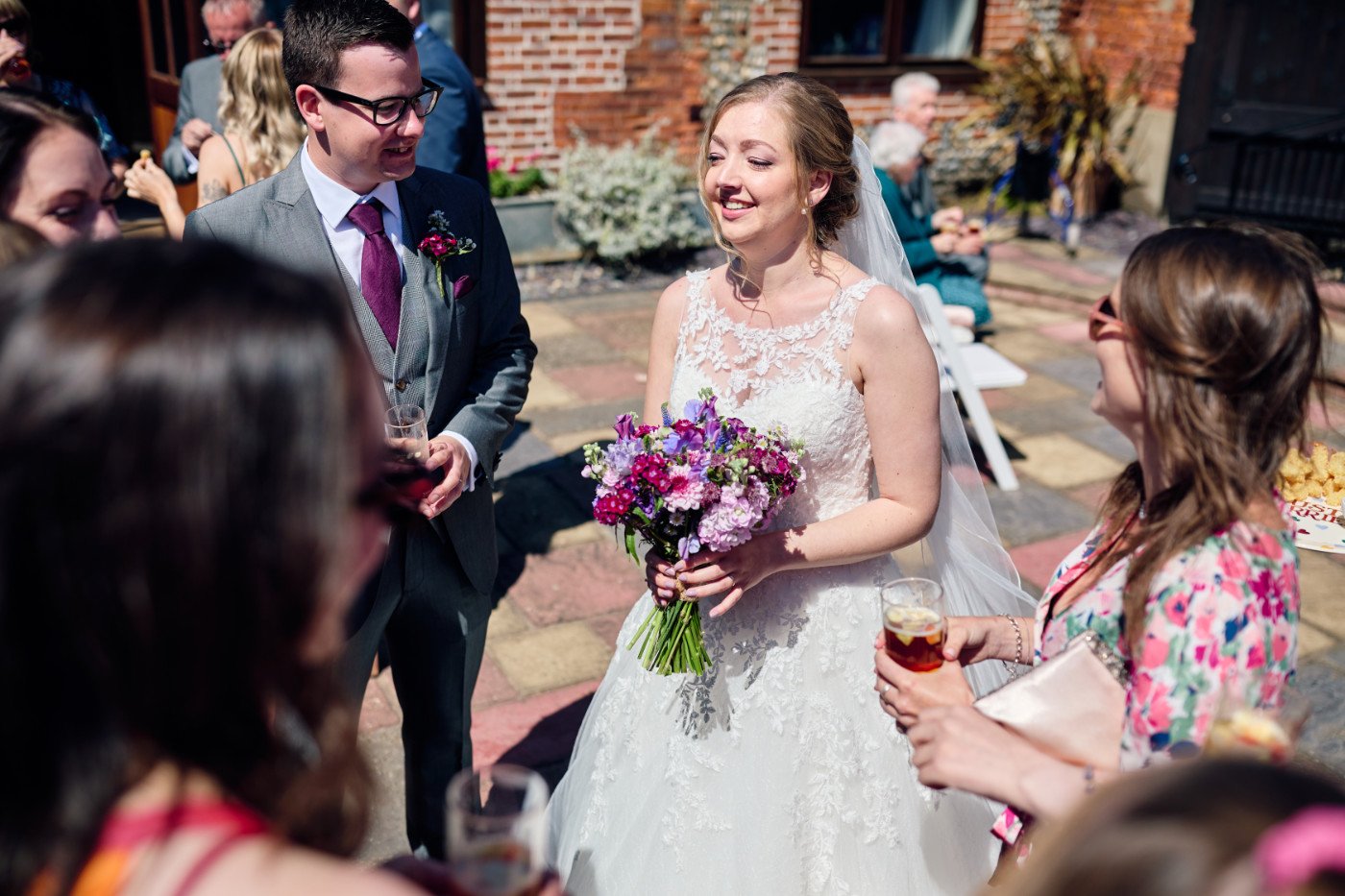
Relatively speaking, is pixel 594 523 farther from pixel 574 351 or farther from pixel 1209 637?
pixel 1209 637

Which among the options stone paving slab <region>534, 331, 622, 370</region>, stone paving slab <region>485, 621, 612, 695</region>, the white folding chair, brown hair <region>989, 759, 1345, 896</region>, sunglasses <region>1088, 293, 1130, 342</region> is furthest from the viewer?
stone paving slab <region>534, 331, 622, 370</region>

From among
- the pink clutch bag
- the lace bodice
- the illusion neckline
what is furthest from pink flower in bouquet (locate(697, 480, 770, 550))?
the pink clutch bag

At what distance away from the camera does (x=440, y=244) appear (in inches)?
110

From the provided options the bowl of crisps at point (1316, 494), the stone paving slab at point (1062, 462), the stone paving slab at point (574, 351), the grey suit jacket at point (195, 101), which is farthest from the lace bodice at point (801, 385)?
the stone paving slab at point (574, 351)

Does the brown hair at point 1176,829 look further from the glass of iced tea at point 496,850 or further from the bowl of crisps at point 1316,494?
the bowl of crisps at point 1316,494

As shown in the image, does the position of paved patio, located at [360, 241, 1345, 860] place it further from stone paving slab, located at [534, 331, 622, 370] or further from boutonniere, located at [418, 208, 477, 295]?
boutonniere, located at [418, 208, 477, 295]

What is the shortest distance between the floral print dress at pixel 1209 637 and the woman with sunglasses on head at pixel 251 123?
3589 millimetres

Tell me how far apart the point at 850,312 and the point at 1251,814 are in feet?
6.17

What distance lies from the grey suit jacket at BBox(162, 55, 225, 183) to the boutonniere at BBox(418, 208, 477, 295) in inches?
118

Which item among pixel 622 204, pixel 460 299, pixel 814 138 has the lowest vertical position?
pixel 622 204

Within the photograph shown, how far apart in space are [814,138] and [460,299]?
100 centimetres

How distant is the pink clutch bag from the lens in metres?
1.73

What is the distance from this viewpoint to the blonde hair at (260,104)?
162 inches

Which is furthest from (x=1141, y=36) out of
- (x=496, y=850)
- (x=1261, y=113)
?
(x=496, y=850)
